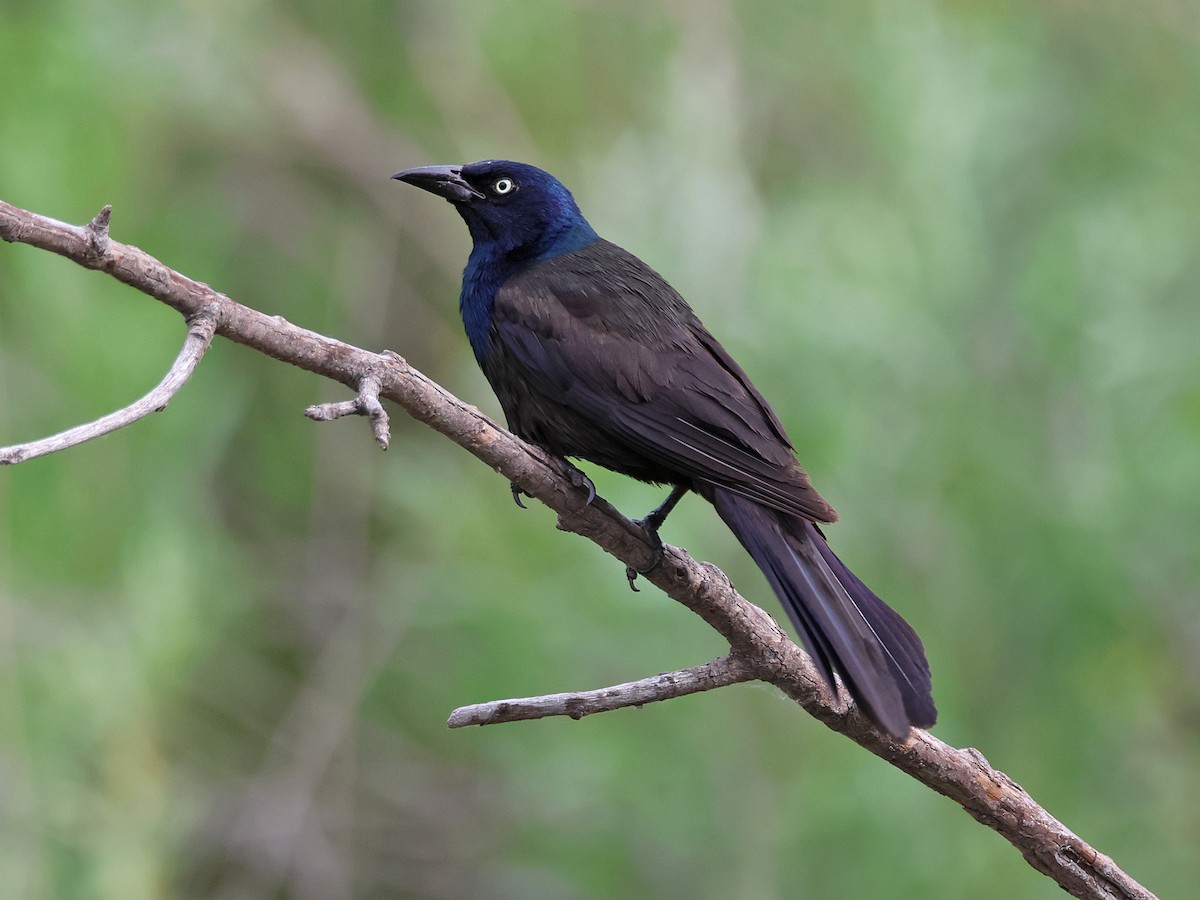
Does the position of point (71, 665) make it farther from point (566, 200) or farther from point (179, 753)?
point (566, 200)

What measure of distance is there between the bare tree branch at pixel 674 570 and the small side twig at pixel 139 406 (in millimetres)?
26

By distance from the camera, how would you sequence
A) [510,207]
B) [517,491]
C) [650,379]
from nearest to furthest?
[517,491]
[650,379]
[510,207]

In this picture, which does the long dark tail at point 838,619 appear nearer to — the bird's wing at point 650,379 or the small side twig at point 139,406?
the bird's wing at point 650,379

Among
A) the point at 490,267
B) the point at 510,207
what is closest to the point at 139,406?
the point at 490,267

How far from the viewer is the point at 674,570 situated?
94.7 inches

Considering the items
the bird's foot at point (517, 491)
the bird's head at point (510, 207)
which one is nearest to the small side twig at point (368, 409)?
the bird's foot at point (517, 491)

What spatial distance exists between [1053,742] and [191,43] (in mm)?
3855

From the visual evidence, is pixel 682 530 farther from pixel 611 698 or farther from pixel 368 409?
pixel 368 409

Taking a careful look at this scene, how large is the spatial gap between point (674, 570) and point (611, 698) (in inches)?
11.4

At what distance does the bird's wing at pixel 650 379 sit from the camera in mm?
2781

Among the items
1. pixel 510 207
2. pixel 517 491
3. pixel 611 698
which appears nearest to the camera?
pixel 611 698

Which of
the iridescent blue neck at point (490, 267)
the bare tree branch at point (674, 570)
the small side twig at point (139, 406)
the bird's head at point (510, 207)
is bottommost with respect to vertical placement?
the small side twig at point (139, 406)

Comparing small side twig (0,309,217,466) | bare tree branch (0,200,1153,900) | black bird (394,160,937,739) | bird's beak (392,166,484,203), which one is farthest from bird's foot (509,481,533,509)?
bird's beak (392,166,484,203)

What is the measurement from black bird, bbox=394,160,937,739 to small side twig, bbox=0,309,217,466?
1.10 metres
